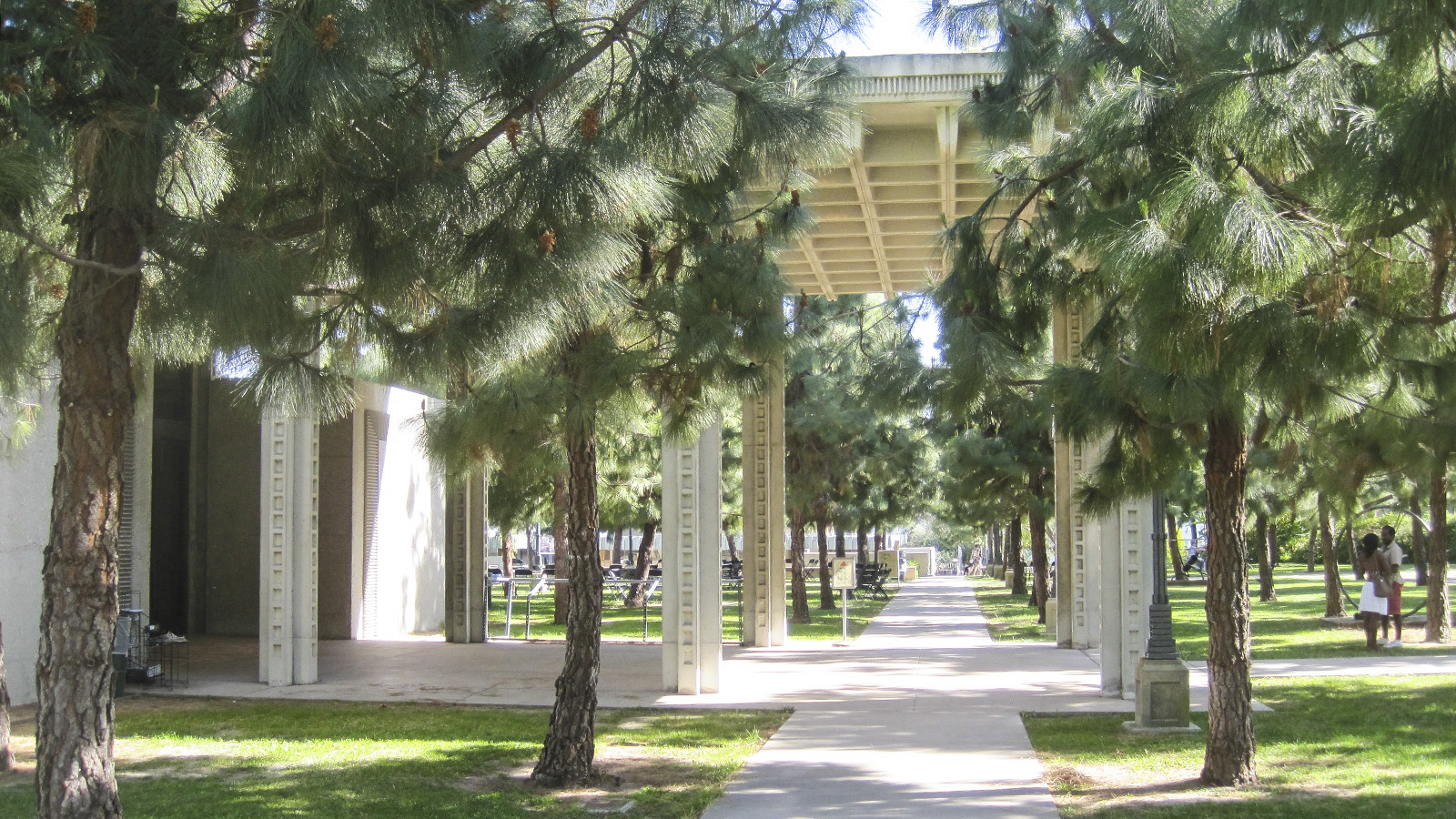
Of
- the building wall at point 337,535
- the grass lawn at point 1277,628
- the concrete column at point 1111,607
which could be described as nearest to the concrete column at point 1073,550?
the grass lawn at point 1277,628

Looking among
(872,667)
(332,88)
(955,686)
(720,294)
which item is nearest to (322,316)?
(332,88)

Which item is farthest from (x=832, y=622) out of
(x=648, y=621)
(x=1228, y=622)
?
(x=1228, y=622)

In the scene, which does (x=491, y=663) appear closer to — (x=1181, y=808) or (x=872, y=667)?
(x=872, y=667)

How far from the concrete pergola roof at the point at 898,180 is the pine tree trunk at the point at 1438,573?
6.93m

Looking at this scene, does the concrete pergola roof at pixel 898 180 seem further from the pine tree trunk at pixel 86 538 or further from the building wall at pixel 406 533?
the building wall at pixel 406 533

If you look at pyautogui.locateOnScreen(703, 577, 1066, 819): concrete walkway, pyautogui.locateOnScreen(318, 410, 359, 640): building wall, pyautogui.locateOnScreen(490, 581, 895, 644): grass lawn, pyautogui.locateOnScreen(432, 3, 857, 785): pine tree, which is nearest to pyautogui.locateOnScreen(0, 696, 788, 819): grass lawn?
pyautogui.locateOnScreen(703, 577, 1066, 819): concrete walkway

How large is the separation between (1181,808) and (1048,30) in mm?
4807

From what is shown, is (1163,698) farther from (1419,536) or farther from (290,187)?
(1419,536)

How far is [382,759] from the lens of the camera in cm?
877

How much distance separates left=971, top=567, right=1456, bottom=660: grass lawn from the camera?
604 inches

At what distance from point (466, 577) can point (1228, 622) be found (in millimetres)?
12845

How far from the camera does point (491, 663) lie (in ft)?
49.8

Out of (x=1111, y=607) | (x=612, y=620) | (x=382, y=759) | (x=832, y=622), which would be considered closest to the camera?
(x=382, y=759)

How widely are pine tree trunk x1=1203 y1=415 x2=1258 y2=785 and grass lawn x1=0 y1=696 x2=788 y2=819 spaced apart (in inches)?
120
